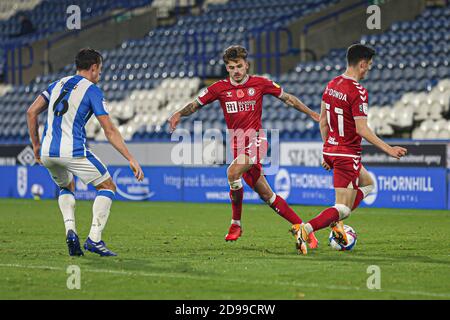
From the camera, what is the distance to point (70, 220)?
9.77 metres

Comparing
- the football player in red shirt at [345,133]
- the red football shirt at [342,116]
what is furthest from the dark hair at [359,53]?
the red football shirt at [342,116]

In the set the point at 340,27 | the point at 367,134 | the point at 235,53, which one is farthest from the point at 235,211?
the point at 340,27

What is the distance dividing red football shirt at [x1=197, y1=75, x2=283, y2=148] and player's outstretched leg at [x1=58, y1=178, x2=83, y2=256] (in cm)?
233

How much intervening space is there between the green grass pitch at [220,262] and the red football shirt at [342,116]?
44.5 inches

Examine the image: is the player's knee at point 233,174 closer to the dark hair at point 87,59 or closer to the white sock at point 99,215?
the white sock at point 99,215

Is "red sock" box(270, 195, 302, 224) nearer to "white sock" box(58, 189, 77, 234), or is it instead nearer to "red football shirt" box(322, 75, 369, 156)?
"red football shirt" box(322, 75, 369, 156)

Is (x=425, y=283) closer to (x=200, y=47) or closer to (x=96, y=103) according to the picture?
(x=96, y=103)

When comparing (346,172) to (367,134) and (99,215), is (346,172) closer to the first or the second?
(367,134)

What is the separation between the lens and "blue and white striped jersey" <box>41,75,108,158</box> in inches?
377

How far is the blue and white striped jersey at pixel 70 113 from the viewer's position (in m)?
9.59

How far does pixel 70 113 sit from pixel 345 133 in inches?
112

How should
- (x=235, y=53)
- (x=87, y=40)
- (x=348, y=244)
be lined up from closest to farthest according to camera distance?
(x=348, y=244), (x=235, y=53), (x=87, y=40)

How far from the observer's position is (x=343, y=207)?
980 centimetres
